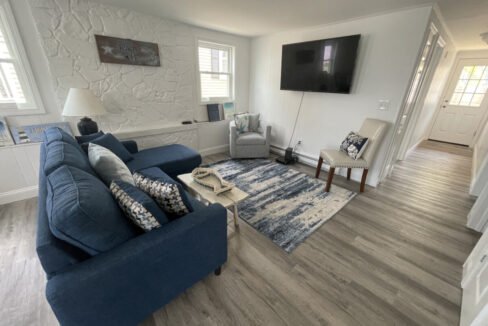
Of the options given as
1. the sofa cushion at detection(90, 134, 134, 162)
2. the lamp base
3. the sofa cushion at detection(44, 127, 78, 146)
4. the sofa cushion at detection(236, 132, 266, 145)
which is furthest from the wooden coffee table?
the sofa cushion at detection(236, 132, 266, 145)

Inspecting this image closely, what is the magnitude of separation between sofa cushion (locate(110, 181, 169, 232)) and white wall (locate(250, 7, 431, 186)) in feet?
9.79

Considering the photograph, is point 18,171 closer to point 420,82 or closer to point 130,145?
point 130,145

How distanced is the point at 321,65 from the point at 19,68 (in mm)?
3759

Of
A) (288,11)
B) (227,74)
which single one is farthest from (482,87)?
(227,74)

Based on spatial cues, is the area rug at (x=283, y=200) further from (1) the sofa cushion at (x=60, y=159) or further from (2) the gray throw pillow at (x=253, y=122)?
(1) the sofa cushion at (x=60, y=159)

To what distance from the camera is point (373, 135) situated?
8.60ft

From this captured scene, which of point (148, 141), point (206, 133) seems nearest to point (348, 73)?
point (206, 133)

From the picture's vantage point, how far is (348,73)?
2807mm

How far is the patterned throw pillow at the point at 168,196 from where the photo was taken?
1.18 m

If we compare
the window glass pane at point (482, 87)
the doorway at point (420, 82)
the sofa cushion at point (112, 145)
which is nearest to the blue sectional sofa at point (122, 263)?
the sofa cushion at point (112, 145)

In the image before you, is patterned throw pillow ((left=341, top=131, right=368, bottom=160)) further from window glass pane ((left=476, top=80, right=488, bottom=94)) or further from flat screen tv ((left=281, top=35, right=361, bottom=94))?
window glass pane ((left=476, top=80, right=488, bottom=94))

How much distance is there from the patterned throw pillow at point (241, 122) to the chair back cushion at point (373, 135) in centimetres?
201

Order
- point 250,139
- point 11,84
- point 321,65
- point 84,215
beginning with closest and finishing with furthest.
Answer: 1. point 84,215
2. point 11,84
3. point 321,65
4. point 250,139

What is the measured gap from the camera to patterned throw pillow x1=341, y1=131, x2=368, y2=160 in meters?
2.62
